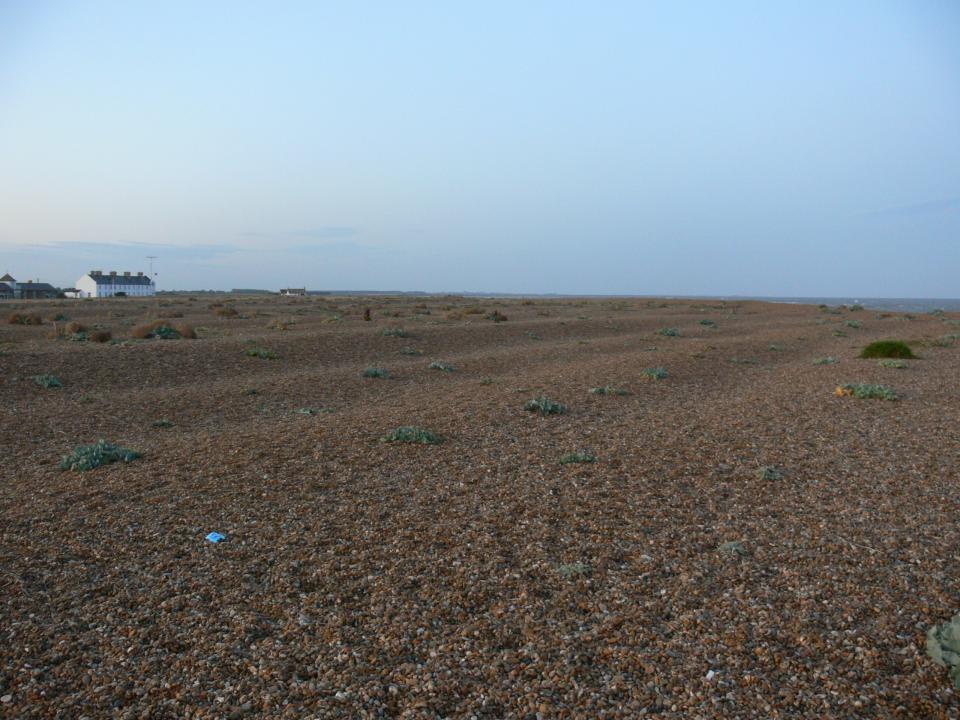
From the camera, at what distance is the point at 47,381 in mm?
15477

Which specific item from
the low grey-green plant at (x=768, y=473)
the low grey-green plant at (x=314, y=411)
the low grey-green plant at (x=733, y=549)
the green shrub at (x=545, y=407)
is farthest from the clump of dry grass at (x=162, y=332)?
the low grey-green plant at (x=733, y=549)

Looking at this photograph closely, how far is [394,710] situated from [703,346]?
22.2 meters

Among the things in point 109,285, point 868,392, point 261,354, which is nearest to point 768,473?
point 868,392

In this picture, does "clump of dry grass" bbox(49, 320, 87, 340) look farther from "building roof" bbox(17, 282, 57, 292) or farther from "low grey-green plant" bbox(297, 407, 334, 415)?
"building roof" bbox(17, 282, 57, 292)

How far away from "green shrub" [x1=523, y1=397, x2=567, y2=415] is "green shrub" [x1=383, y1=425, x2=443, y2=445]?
2.82 meters

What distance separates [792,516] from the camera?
24.0ft

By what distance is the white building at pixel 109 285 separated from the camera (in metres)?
110

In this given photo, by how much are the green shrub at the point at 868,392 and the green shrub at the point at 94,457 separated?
13730mm

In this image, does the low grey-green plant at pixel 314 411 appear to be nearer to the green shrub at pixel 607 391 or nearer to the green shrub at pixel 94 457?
the green shrub at pixel 94 457

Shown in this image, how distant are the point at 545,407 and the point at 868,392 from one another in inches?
280

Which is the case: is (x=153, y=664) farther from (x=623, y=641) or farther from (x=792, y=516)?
(x=792, y=516)

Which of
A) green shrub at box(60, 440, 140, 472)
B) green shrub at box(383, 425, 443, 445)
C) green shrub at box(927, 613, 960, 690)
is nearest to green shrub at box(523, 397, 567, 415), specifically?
green shrub at box(383, 425, 443, 445)

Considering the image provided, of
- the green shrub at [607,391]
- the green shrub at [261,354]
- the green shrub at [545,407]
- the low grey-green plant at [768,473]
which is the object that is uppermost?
the green shrub at [261,354]

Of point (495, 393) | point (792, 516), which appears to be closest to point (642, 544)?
point (792, 516)
